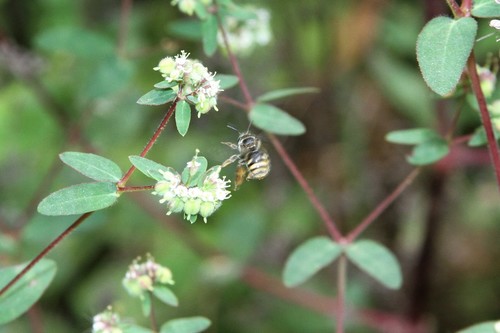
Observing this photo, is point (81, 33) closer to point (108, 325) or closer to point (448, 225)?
point (108, 325)

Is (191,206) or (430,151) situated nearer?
(191,206)

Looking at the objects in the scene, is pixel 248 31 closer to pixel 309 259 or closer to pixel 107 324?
pixel 309 259

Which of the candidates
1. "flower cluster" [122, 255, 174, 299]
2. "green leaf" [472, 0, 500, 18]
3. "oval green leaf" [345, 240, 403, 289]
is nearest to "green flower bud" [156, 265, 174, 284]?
"flower cluster" [122, 255, 174, 299]

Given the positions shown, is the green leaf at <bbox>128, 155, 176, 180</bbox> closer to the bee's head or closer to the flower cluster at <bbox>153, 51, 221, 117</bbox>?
the flower cluster at <bbox>153, 51, 221, 117</bbox>

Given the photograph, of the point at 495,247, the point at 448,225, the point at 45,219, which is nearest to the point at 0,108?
the point at 45,219

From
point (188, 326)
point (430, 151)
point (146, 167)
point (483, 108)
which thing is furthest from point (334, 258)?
point (146, 167)

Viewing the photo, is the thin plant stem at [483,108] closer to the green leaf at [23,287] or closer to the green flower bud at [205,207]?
the green flower bud at [205,207]

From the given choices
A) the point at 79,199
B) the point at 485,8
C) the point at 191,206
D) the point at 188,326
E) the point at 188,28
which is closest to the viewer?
the point at 191,206
